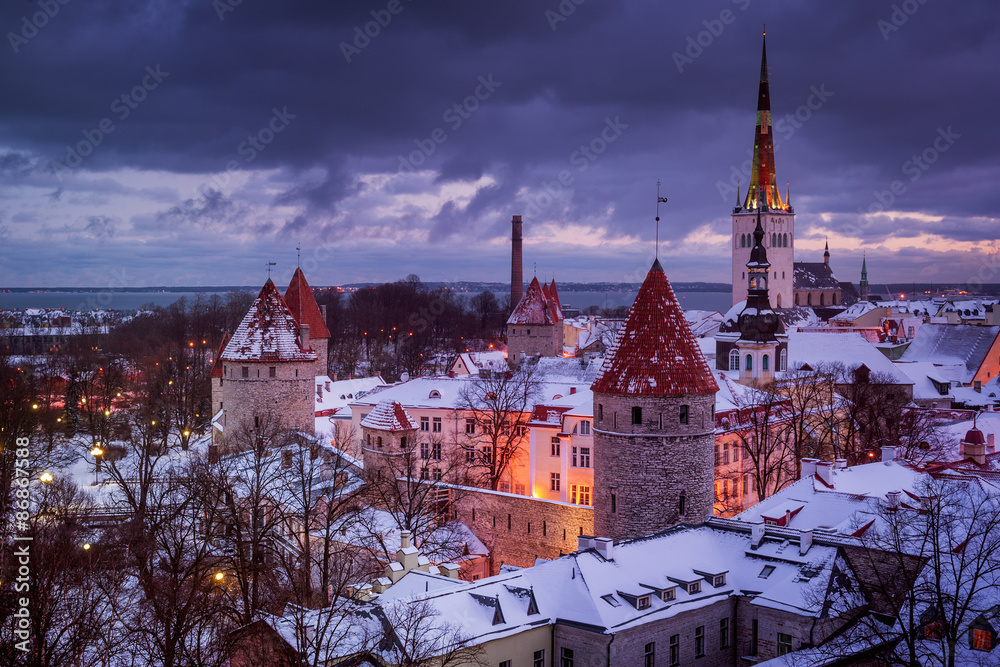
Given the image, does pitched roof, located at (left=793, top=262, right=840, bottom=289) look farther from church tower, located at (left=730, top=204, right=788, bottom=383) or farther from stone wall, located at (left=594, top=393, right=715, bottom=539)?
stone wall, located at (left=594, top=393, right=715, bottom=539)

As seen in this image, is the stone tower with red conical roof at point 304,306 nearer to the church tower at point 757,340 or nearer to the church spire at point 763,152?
the church tower at point 757,340

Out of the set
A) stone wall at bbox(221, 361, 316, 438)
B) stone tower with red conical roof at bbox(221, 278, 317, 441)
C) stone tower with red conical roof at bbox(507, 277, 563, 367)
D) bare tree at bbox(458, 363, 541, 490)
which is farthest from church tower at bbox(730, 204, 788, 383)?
stone wall at bbox(221, 361, 316, 438)

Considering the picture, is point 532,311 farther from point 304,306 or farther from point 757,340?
point 757,340

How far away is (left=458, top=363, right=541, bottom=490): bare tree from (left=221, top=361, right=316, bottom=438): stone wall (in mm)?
7141

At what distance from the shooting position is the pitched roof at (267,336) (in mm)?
36188

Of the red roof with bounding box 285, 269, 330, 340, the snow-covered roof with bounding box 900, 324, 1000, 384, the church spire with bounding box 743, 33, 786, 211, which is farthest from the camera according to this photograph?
the church spire with bounding box 743, 33, 786, 211

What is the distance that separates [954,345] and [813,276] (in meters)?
46.7

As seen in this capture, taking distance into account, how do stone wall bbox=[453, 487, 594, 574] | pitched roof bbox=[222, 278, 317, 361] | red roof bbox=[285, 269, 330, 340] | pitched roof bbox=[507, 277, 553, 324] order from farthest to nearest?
pitched roof bbox=[507, 277, 553, 324] < red roof bbox=[285, 269, 330, 340] < pitched roof bbox=[222, 278, 317, 361] < stone wall bbox=[453, 487, 594, 574]

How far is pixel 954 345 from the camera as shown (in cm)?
7019

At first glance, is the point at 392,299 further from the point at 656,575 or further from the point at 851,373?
the point at 656,575

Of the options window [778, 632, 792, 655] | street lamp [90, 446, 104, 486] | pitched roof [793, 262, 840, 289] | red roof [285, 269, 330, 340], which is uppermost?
pitched roof [793, 262, 840, 289]

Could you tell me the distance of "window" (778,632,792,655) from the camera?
20.4 meters

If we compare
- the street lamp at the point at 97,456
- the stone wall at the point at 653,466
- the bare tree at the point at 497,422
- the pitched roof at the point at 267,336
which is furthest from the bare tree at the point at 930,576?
the street lamp at the point at 97,456

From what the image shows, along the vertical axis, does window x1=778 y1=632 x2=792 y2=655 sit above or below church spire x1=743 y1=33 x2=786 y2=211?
below
